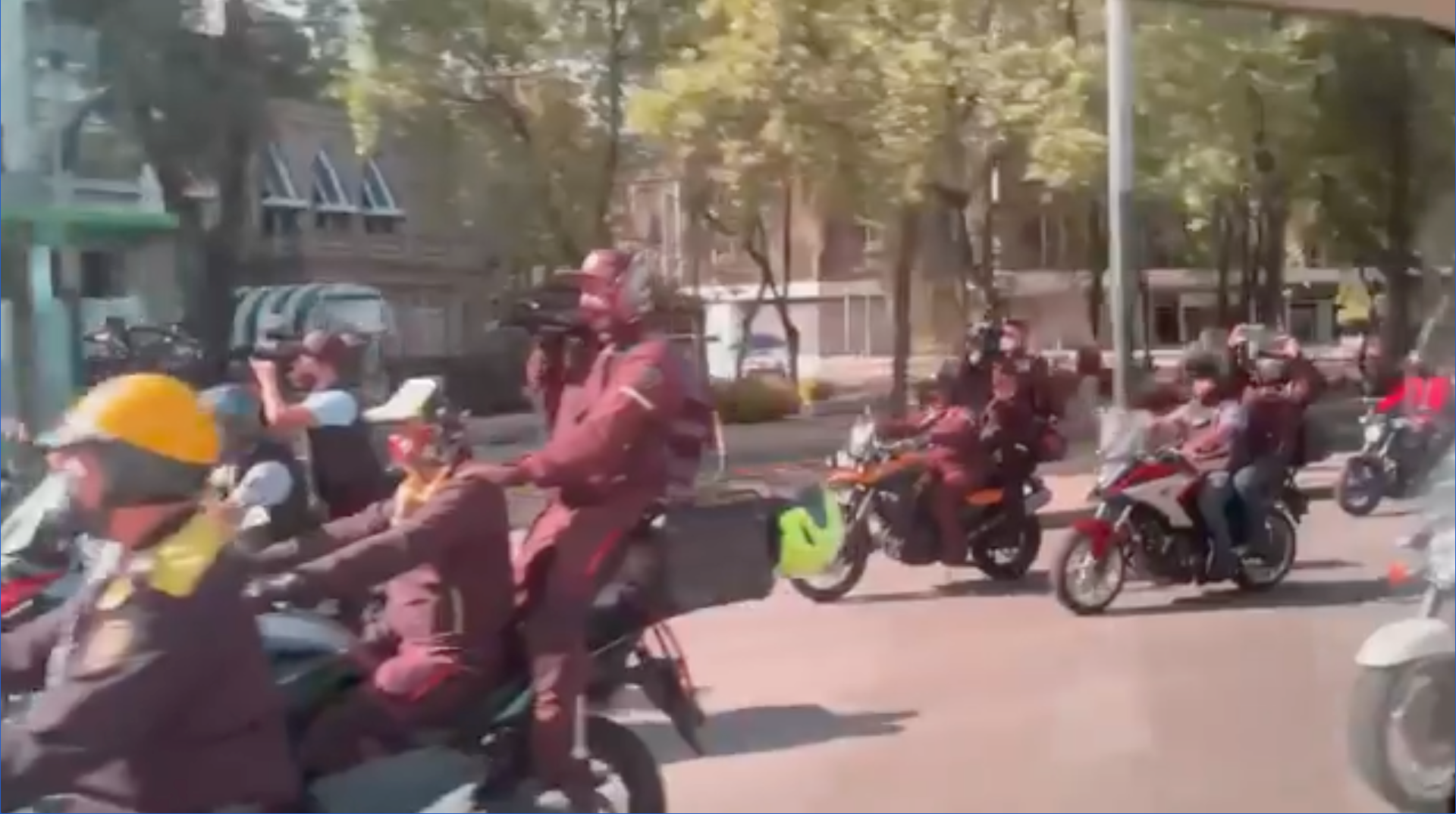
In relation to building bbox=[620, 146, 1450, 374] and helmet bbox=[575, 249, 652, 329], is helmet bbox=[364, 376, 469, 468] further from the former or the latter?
building bbox=[620, 146, 1450, 374]

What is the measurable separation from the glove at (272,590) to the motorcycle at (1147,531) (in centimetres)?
110

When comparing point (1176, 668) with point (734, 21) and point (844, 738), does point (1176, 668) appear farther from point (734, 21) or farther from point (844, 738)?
point (734, 21)

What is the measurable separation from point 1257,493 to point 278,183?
61.7 inches

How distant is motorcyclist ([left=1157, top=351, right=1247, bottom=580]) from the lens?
2.44m

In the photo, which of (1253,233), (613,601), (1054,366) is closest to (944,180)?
(1054,366)

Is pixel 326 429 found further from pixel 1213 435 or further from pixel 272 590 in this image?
pixel 1213 435

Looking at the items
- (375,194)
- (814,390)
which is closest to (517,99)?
(375,194)

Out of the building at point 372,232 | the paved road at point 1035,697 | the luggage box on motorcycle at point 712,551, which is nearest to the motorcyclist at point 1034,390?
the paved road at point 1035,697

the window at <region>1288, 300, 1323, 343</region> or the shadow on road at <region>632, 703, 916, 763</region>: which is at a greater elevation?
the window at <region>1288, 300, 1323, 343</region>

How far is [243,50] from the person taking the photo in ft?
6.84

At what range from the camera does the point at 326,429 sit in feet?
6.74

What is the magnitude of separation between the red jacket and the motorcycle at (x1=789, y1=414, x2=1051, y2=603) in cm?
63

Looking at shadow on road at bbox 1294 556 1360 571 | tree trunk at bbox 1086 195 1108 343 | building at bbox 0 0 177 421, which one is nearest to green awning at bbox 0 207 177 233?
building at bbox 0 0 177 421

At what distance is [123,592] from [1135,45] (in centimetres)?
160
